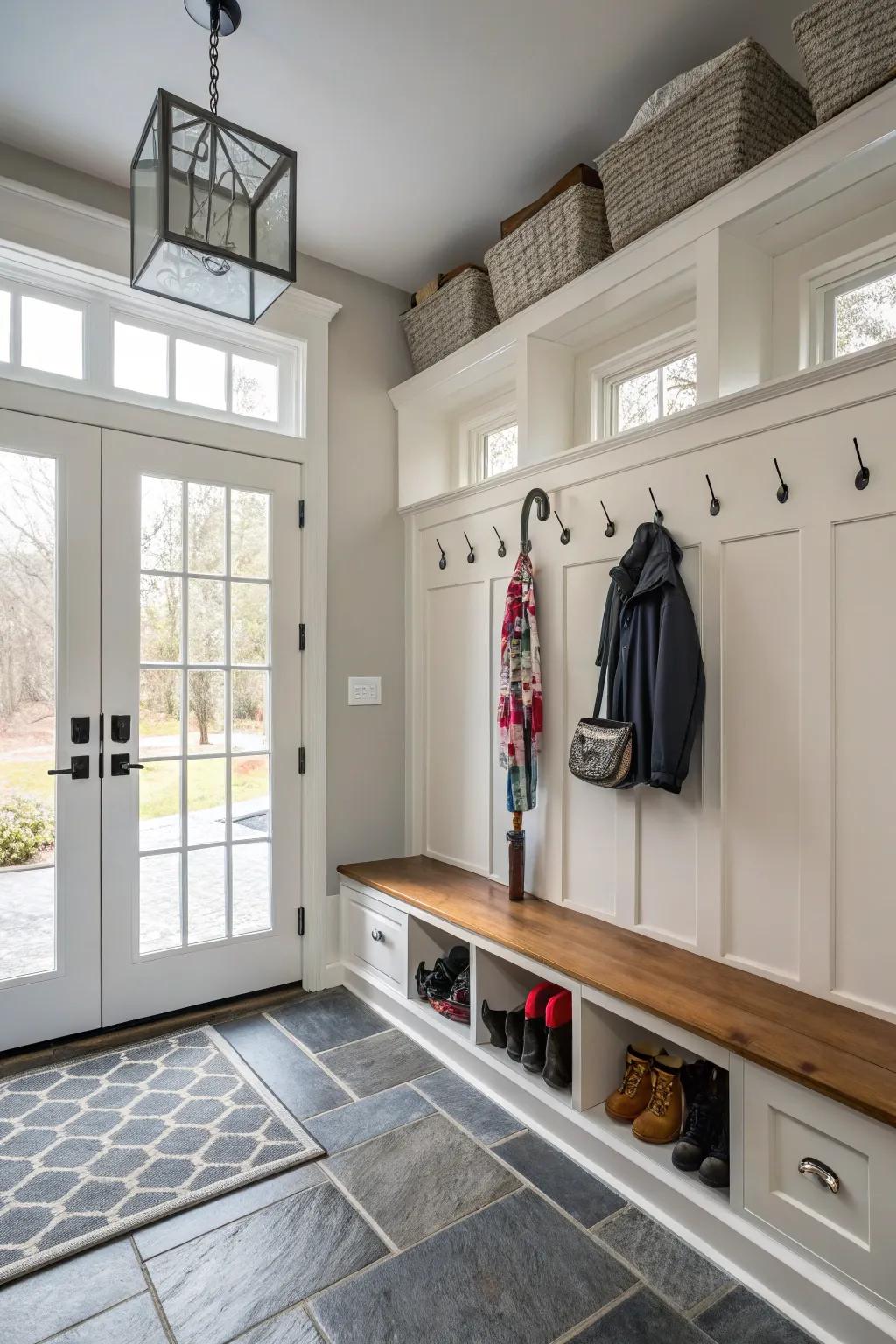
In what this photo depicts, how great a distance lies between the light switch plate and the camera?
10.4 ft

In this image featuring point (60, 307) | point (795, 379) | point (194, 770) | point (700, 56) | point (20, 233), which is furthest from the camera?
point (194, 770)

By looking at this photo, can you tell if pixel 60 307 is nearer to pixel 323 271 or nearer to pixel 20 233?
pixel 20 233

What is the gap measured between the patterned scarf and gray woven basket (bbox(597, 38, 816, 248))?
112cm

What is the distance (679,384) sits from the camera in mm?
2486

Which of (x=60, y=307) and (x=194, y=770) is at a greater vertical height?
(x=60, y=307)

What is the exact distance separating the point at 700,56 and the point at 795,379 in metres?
0.99

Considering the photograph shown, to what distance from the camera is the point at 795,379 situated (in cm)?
187

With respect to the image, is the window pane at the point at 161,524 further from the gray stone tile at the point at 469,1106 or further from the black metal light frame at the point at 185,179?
the gray stone tile at the point at 469,1106

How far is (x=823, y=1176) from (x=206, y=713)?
88.3 inches

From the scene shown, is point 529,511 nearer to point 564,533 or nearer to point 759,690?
point 564,533

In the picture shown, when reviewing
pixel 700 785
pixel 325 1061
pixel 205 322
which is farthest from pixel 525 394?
pixel 325 1061

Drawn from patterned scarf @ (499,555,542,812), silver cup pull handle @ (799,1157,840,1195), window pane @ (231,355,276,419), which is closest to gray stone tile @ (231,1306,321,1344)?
silver cup pull handle @ (799,1157,840,1195)

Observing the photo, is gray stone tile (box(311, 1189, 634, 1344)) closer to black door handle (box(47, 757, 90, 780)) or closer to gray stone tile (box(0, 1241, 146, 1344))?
gray stone tile (box(0, 1241, 146, 1344))

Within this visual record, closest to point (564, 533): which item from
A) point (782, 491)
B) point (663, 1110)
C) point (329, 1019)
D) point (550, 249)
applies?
point (782, 491)
